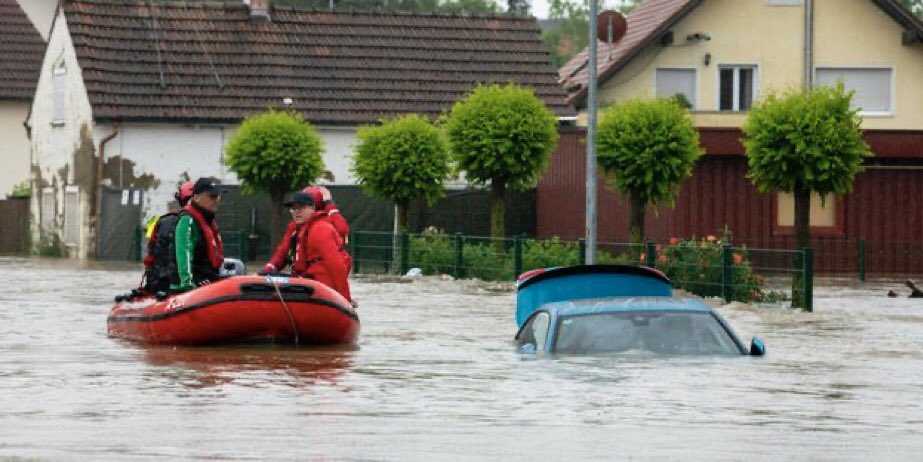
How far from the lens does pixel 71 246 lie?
5462 cm

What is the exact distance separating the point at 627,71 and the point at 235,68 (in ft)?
32.1

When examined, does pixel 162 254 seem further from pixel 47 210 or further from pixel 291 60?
pixel 47 210

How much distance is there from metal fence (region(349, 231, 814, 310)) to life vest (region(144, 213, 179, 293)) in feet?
31.9

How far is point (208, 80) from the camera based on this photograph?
53812 millimetres

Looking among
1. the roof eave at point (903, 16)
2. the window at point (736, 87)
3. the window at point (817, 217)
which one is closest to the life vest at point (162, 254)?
the window at point (817, 217)

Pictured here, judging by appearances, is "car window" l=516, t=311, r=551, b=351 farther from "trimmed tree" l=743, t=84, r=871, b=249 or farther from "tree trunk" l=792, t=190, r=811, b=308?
"trimmed tree" l=743, t=84, r=871, b=249

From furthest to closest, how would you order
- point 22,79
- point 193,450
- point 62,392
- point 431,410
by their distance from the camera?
1. point 22,79
2. point 62,392
3. point 431,410
4. point 193,450

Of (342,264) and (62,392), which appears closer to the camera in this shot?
(62,392)

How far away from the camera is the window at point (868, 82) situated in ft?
177

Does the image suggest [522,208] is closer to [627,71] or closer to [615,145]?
[627,71]

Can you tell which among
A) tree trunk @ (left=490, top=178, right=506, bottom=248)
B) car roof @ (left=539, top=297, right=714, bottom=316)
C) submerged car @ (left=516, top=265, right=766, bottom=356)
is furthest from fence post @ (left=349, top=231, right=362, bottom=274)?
car roof @ (left=539, top=297, right=714, bottom=316)

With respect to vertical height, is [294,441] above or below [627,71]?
below

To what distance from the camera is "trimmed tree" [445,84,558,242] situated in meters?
41.8

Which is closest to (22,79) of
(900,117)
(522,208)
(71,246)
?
(71,246)
